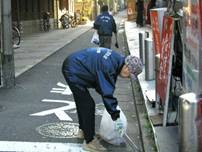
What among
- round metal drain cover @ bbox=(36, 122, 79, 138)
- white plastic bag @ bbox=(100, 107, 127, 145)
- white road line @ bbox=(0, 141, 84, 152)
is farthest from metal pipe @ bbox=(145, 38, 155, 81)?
white road line @ bbox=(0, 141, 84, 152)

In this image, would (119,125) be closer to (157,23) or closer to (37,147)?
(37,147)

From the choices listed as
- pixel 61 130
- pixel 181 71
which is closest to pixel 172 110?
pixel 181 71

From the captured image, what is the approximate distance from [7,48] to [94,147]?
5768 mm

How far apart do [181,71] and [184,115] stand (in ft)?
7.72

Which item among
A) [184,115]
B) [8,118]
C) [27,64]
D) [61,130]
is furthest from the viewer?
[27,64]

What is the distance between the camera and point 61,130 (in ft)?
26.6

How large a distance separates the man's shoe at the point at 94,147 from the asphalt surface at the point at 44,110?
15 centimetres

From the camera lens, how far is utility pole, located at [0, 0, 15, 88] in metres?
11.9

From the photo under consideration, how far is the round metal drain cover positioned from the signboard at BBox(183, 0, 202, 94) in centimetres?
218

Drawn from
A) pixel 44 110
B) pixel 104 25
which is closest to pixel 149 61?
pixel 44 110

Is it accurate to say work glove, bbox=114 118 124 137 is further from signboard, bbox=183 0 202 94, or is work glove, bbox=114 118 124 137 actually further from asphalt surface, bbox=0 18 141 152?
signboard, bbox=183 0 202 94

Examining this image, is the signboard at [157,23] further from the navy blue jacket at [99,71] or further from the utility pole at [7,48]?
the utility pole at [7,48]

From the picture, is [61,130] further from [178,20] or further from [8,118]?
[178,20]

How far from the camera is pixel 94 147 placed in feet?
22.7
